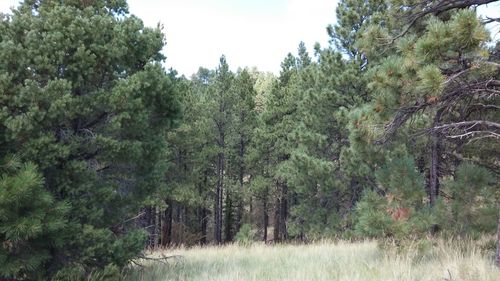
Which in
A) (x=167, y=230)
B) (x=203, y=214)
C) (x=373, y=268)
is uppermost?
(x=203, y=214)

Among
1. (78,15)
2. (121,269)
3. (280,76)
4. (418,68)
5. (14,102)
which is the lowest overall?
(121,269)

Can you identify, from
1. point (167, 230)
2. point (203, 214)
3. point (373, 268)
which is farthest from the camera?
point (203, 214)

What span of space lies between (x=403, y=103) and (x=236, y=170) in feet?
75.0

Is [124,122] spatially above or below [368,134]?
above

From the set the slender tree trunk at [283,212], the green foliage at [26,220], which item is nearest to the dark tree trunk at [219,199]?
the slender tree trunk at [283,212]

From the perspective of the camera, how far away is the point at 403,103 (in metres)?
5.67

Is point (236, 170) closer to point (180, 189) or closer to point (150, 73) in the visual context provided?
point (180, 189)

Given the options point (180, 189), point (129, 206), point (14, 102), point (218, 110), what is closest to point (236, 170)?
point (218, 110)

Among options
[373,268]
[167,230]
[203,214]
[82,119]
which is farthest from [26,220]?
[203,214]

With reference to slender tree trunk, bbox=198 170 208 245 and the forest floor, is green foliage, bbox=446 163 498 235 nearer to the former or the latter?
the forest floor

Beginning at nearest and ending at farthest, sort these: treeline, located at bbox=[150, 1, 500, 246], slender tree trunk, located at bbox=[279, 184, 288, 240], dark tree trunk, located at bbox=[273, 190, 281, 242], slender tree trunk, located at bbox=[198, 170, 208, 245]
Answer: treeline, located at bbox=[150, 1, 500, 246], slender tree trunk, located at bbox=[198, 170, 208, 245], slender tree trunk, located at bbox=[279, 184, 288, 240], dark tree trunk, located at bbox=[273, 190, 281, 242]

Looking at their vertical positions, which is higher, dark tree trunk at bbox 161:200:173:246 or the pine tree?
the pine tree

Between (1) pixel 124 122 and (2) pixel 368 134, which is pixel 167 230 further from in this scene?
(2) pixel 368 134

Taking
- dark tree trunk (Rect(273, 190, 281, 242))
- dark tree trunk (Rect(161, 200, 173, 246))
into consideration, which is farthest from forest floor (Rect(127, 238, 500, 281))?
dark tree trunk (Rect(273, 190, 281, 242))
